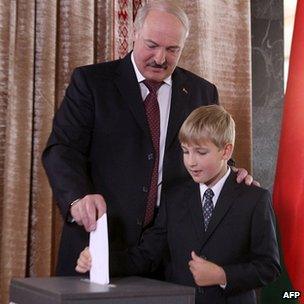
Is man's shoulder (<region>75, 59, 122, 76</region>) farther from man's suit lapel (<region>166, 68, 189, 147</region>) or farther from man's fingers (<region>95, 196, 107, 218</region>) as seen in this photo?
man's fingers (<region>95, 196, 107, 218</region>)

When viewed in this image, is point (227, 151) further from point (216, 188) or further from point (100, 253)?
point (100, 253)

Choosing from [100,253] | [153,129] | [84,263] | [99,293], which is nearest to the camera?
[99,293]

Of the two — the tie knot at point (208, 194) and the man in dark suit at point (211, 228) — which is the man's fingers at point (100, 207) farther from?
the tie knot at point (208, 194)

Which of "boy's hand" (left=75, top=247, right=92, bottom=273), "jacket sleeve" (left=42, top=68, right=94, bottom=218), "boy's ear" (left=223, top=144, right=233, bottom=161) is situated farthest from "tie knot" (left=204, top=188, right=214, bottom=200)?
"boy's hand" (left=75, top=247, right=92, bottom=273)

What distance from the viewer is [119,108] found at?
2.19m

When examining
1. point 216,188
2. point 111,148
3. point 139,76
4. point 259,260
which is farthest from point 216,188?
point 139,76

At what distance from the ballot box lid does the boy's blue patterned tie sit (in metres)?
0.56

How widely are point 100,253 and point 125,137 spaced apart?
665mm

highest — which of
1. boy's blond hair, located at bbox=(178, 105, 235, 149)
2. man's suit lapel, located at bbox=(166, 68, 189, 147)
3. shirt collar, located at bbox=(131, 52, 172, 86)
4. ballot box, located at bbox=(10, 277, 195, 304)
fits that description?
shirt collar, located at bbox=(131, 52, 172, 86)

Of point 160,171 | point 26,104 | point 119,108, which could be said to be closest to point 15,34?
point 26,104

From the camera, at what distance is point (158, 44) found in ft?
6.91

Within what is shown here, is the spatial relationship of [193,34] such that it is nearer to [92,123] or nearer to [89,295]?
[92,123]

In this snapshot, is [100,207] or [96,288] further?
[100,207]

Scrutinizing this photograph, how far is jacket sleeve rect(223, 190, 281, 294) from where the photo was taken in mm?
1883
